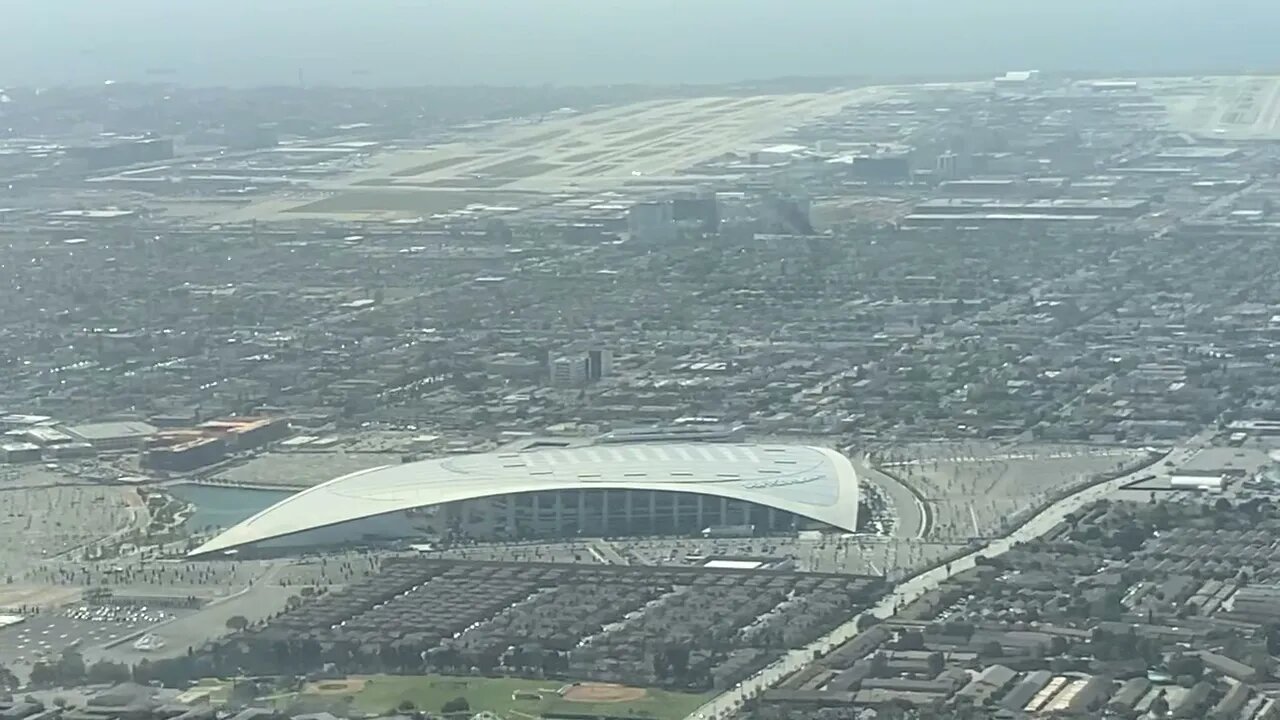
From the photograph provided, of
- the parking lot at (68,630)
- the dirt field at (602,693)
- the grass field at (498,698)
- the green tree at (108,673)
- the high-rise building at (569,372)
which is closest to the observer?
the grass field at (498,698)

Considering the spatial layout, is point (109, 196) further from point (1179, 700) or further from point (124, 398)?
point (1179, 700)

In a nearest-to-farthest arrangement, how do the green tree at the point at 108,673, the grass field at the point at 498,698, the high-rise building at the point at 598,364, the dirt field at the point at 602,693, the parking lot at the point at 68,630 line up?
the grass field at the point at 498,698 → the dirt field at the point at 602,693 → the green tree at the point at 108,673 → the parking lot at the point at 68,630 → the high-rise building at the point at 598,364

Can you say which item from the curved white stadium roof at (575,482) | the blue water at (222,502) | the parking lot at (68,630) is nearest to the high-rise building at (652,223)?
the blue water at (222,502)

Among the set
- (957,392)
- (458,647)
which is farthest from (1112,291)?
(458,647)

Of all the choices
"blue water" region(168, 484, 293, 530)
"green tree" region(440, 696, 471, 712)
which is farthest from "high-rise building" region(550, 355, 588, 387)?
"green tree" region(440, 696, 471, 712)

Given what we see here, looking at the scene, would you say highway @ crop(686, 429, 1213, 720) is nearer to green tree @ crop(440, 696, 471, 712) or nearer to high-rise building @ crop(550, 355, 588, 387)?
green tree @ crop(440, 696, 471, 712)

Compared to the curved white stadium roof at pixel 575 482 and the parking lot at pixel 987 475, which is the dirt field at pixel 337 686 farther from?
the parking lot at pixel 987 475
